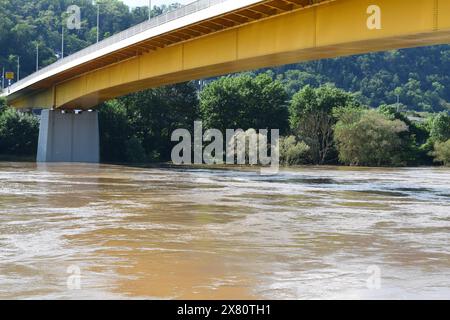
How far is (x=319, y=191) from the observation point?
31938 mm

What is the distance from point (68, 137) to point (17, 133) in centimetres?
822

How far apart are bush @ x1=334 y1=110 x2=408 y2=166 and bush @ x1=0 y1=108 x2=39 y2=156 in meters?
32.9

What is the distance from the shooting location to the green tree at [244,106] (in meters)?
90.1

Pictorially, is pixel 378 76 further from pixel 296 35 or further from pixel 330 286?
pixel 330 286

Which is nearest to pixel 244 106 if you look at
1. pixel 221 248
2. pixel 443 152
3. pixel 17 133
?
pixel 443 152

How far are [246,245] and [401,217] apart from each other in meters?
7.81

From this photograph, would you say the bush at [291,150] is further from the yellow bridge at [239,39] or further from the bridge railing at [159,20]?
the bridge railing at [159,20]

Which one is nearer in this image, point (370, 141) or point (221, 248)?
point (221, 248)

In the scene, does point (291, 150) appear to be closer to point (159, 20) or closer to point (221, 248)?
point (159, 20)

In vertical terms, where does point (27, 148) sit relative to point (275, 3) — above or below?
below

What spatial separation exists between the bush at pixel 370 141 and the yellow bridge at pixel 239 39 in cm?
2605

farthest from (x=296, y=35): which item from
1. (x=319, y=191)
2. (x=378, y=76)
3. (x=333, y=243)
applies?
(x=378, y=76)

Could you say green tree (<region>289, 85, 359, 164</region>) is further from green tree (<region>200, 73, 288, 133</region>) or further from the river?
the river

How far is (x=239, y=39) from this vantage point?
117 feet
